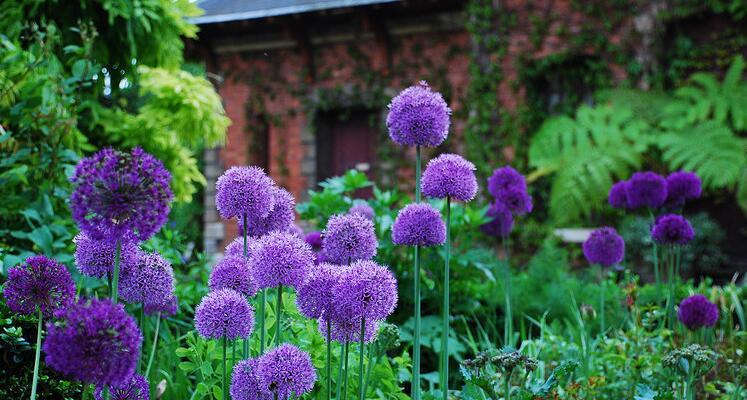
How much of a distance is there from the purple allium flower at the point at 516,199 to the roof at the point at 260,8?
7035mm

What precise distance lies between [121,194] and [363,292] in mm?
469

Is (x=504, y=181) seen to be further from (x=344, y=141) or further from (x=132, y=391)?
(x=344, y=141)

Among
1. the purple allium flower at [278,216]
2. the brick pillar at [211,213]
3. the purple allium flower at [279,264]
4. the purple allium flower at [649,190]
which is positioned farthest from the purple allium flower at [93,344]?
the brick pillar at [211,213]

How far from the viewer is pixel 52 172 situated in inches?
119

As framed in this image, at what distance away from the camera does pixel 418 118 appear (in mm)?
1840

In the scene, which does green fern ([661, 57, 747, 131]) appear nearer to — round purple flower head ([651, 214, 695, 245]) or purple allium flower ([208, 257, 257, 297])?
round purple flower head ([651, 214, 695, 245])

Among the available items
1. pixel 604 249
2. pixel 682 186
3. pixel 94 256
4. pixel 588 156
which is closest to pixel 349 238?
pixel 94 256

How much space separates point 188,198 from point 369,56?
6.18m

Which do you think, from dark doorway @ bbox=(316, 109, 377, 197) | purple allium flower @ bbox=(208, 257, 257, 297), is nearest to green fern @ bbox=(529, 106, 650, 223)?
dark doorway @ bbox=(316, 109, 377, 197)

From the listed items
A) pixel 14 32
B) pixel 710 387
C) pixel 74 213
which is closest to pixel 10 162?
pixel 14 32

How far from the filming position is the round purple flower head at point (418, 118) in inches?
72.4

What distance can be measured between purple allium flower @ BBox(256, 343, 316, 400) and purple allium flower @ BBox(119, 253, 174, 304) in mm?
292

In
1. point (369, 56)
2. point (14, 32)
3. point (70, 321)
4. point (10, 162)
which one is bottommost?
point (70, 321)

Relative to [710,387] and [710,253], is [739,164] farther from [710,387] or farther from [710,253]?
[710,387]
